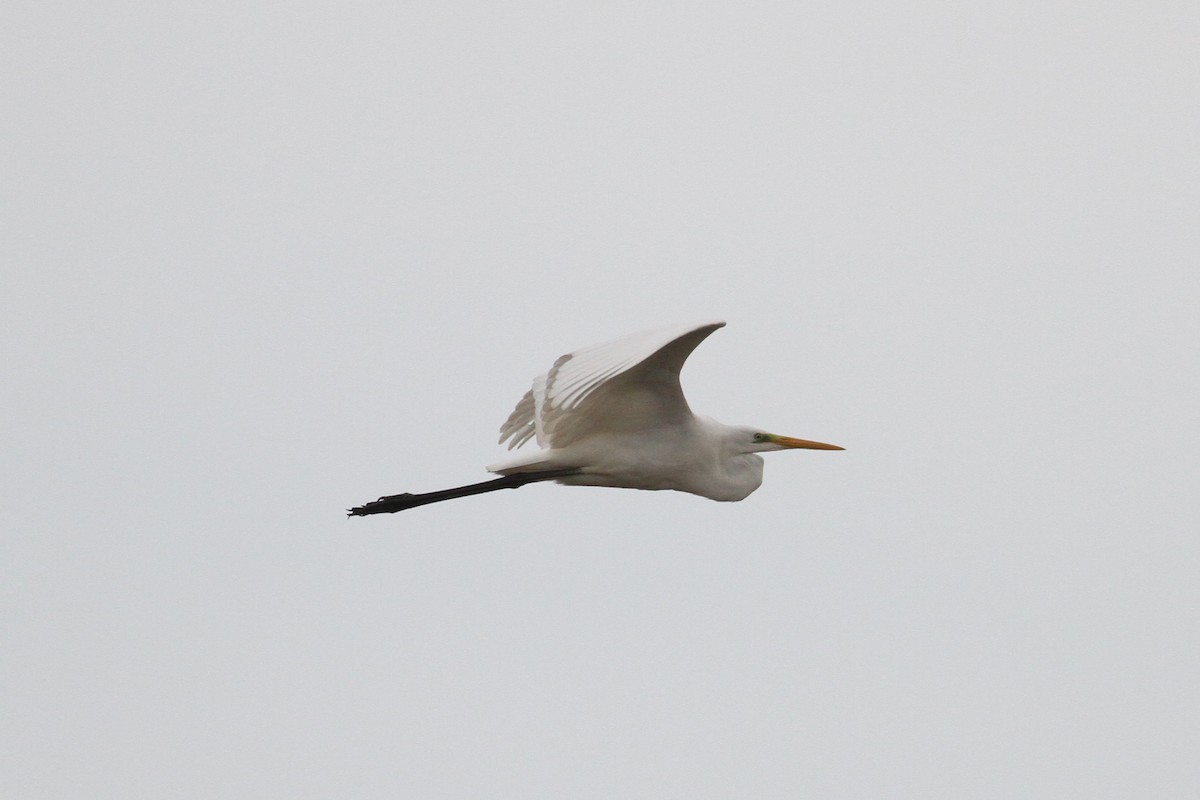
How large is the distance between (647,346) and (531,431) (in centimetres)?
314

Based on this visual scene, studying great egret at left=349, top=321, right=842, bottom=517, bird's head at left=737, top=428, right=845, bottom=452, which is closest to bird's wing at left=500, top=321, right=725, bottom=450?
great egret at left=349, top=321, right=842, bottom=517

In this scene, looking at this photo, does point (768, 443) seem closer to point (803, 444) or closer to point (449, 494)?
point (803, 444)

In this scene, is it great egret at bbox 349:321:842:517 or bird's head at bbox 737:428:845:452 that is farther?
bird's head at bbox 737:428:845:452

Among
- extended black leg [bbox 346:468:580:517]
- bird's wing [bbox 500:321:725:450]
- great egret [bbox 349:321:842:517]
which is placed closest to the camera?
bird's wing [bbox 500:321:725:450]

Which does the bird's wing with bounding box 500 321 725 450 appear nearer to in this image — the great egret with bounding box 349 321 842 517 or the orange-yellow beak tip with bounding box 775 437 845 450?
the great egret with bounding box 349 321 842 517

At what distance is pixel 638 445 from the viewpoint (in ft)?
36.3

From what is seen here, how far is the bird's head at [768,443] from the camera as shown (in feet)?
38.2

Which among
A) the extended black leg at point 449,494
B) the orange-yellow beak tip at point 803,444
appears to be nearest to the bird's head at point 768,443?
the orange-yellow beak tip at point 803,444

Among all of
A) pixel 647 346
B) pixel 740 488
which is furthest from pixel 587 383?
pixel 740 488

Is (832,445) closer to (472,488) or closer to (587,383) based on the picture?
(472,488)

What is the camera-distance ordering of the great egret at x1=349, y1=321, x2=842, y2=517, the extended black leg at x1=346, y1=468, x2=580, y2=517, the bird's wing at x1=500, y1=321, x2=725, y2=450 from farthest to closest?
the extended black leg at x1=346, y1=468, x2=580, y2=517 < the great egret at x1=349, y1=321, x2=842, y2=517 < the bird's wing at x1=500, y1=321, x2=725, y2=450

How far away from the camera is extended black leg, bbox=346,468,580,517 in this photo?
11281mm

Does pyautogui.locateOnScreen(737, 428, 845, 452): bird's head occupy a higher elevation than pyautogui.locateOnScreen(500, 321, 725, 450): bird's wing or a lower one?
lower

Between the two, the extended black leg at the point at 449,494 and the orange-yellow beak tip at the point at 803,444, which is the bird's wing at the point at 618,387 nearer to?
the extended black leg at the point at 449,494
